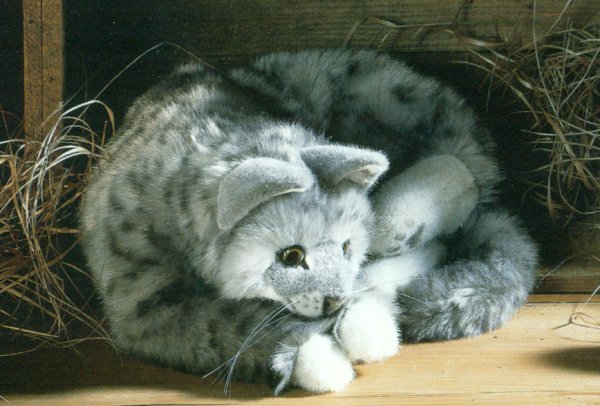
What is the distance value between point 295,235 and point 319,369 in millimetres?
273

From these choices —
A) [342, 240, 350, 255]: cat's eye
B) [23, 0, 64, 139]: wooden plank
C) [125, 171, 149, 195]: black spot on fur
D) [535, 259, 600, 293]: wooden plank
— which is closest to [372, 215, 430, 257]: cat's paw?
[342, 240, 350, 255]: cat's eye

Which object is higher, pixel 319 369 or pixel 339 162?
pixel 339 162

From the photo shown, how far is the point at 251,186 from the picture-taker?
1.51 metres

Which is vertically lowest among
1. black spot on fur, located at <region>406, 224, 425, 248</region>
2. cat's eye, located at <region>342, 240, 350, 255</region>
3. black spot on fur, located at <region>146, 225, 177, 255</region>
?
black spot on fur, located at <region>146, 225, 177, 255</region>

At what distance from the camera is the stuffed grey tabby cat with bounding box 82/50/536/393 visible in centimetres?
159

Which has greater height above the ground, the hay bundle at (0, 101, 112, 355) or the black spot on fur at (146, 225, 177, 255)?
the black spot on fur at (146, 225, 177, 255)

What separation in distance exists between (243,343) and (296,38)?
3.15 ft

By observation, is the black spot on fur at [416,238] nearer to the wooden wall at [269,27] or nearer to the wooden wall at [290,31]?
the wooden wall at [290,31]

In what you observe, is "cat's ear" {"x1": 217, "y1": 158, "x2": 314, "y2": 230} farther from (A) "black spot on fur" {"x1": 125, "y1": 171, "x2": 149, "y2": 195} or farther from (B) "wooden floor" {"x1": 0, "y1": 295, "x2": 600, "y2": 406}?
(B) "wooden floor" {"x1": 0, "y1": 295, "x2": 600, "y2": 406}

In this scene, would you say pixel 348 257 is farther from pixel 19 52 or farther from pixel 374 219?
pixel 19 52

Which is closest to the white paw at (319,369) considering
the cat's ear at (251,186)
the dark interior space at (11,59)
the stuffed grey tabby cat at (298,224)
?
the stuffed grey tabby cat at (298,224)

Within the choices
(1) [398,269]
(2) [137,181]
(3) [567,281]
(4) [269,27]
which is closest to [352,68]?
(4) [269,27]

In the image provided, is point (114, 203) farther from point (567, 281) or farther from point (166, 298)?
point (567, 281)

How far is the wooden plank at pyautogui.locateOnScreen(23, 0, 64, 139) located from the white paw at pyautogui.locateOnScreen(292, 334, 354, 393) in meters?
0.98
